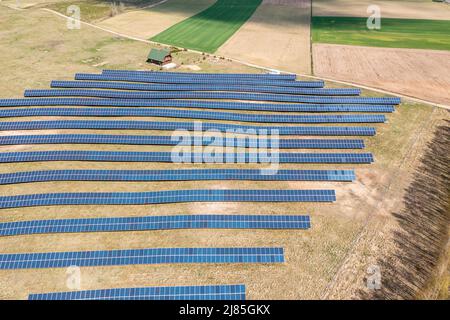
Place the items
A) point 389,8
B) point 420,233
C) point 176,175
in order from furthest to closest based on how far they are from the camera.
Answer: point 389,8 < point 176,175 < point 420,233

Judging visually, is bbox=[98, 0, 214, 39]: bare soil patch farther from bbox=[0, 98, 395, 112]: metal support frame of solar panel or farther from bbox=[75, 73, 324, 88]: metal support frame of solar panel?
bbox=[0, 98, 395, 112]: metal support frame of solar panel

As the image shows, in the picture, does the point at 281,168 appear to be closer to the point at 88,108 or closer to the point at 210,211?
the point at 210,211

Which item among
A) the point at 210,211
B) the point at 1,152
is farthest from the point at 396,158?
the point at 1,152

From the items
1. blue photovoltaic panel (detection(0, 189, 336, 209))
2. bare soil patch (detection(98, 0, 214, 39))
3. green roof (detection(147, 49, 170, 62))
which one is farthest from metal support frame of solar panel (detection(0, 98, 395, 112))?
bare soil patch (detection(98, 0, 214, 39))

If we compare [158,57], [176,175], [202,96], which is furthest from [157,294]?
[158,57]

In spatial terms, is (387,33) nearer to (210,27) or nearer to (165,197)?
(210,27)

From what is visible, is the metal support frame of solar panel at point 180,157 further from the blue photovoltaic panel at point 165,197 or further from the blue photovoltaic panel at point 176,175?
the blue photovoltaic panel at point 165,197

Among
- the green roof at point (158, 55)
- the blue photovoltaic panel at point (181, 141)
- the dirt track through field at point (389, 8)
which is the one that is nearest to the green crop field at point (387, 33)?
the dirt track through field at point (389, 8)
